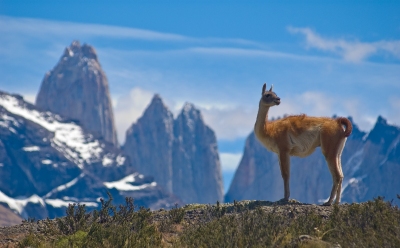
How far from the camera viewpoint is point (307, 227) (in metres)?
24.1

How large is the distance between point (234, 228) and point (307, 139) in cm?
686

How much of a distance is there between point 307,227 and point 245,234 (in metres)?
1.72

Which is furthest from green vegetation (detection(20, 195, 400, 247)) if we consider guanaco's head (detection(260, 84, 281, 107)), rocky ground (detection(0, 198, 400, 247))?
guanaco's head (detection(260, 84, 281, 107))

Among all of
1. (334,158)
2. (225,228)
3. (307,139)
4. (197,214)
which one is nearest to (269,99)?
(307,139)

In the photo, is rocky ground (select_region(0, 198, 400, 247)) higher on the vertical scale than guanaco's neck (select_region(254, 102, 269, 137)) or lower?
lower

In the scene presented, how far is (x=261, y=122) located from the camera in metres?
30.4

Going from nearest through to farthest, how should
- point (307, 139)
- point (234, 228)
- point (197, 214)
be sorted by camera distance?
point (234, 228) → point (197, 214) → point (307, 139)

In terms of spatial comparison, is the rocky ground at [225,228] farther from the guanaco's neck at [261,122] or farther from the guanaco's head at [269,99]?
the guanaco's head at [269,99]

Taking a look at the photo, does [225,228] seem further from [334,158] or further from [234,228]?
[334,158]

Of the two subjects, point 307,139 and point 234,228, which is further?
point 307,139

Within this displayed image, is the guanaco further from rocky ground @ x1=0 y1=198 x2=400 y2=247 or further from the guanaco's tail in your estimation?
rocky ground @ x1=0 y1=198 x2=400 y2=247

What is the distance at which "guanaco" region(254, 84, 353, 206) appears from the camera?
29.6 m

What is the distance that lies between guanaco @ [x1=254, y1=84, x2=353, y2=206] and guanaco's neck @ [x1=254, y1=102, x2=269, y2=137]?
1.3 inches

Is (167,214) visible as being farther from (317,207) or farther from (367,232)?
(367,232)
